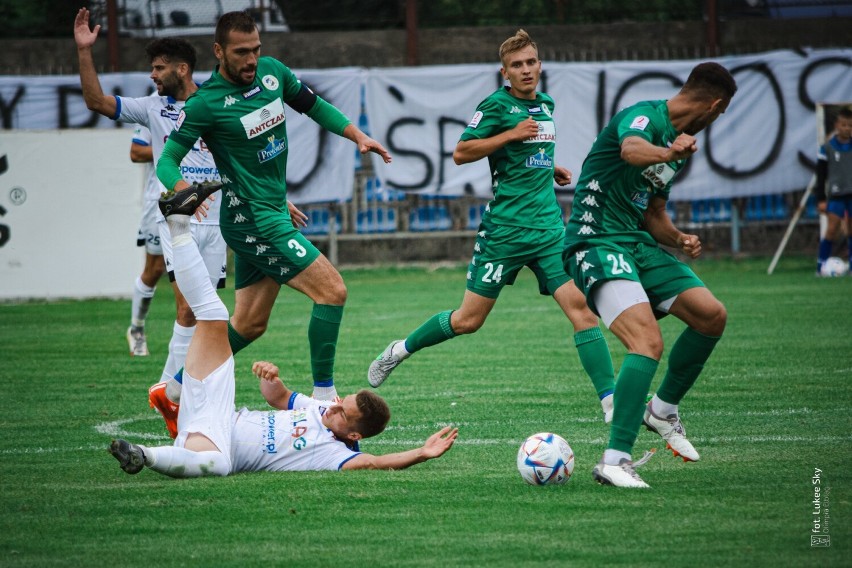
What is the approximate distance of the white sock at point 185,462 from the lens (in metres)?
5.86

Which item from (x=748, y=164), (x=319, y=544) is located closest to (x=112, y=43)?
(x=748, y=164)

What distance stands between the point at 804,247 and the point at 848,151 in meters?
3.77

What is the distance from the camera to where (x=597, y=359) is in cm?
716

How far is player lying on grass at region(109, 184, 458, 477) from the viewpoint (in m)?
6.16

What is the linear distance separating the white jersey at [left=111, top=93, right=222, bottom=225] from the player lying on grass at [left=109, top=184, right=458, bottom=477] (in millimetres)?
2907

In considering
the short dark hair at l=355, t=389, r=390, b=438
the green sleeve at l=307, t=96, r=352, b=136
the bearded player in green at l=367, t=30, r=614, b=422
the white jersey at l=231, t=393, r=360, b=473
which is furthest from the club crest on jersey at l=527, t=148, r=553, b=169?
the white jersey at l=231, t=393, r=360, b=473

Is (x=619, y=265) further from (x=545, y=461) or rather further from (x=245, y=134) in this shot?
(x=245, y=134)

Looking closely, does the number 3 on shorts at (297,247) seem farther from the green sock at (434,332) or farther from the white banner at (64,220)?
the white banner at (64,220)

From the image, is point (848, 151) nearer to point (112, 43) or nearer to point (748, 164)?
point (748, 164)

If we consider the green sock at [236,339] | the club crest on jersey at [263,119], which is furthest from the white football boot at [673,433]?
the club crest on jersey at [263,119]

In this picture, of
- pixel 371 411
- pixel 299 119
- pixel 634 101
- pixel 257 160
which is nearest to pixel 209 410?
pixel 371 411

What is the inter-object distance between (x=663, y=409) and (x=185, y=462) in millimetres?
2523

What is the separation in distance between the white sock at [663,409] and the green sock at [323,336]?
2.05 m

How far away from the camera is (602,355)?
7168 mm
